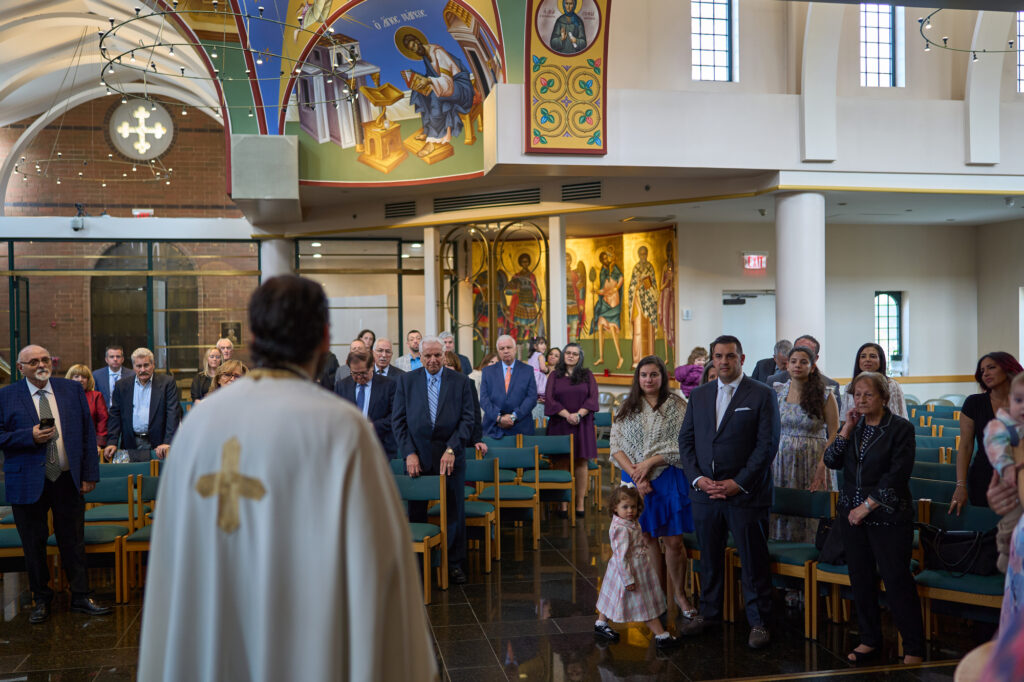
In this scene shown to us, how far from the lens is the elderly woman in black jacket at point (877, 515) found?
4848mm

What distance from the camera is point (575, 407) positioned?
29.8 feet

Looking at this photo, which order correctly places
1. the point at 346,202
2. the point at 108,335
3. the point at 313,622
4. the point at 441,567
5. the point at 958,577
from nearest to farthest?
the point at 313,622
the point at 958,577
the point at 441,567
the point at 346,202
the point at 108,335

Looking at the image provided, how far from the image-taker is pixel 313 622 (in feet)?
6.57

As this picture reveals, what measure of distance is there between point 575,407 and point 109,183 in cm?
1638

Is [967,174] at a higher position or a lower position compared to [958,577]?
higher

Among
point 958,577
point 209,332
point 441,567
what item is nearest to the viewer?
point 958,577

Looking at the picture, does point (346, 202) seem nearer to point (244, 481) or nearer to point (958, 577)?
point (958, 577)

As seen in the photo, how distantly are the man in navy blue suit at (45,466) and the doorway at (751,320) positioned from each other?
39.3ft

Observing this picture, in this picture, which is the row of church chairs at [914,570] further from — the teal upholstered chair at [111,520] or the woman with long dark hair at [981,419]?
the teal upholstered chair at [111,520]

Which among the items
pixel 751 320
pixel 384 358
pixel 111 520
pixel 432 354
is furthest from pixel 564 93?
pixel 111 520

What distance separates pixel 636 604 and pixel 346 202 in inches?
439

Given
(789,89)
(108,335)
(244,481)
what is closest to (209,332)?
(108,335)

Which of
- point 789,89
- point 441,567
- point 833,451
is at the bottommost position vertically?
point 441,567

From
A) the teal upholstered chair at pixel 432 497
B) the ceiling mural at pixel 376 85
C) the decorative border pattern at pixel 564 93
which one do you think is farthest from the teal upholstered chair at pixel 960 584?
the ceiling mural at pixel 376 85
